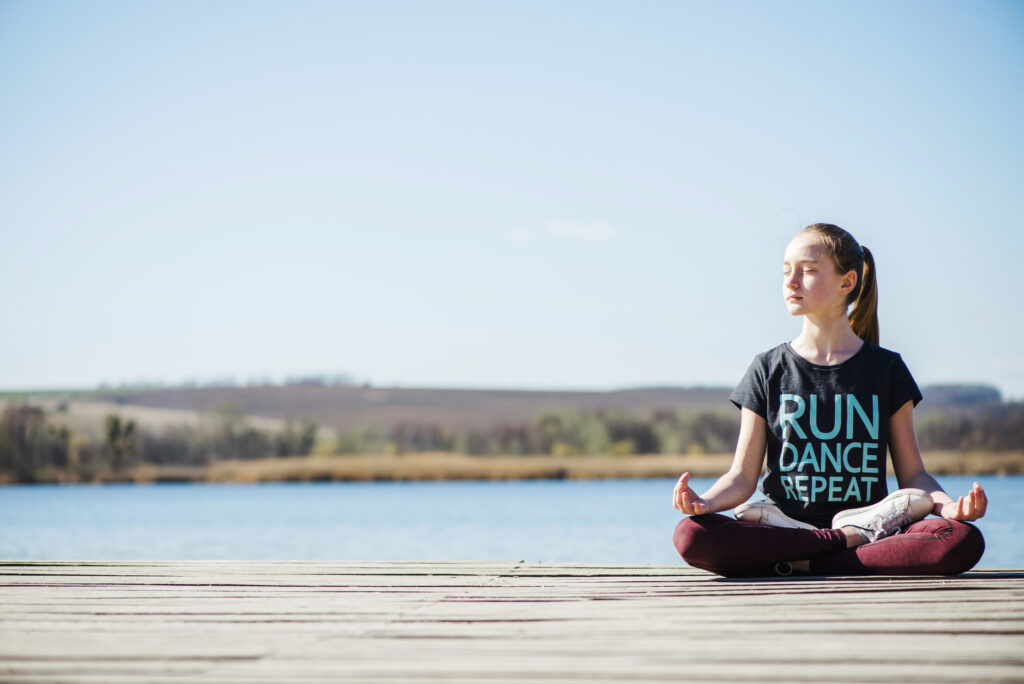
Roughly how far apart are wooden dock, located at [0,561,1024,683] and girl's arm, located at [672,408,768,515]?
0.24 meters

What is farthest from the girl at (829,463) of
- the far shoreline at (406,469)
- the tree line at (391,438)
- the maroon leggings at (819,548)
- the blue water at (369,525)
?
the far shoreline at (406,469)

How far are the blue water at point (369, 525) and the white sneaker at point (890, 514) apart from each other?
12536 millimetres

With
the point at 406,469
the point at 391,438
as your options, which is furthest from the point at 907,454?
the point at 406,469

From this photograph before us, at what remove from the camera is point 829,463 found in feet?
12.0

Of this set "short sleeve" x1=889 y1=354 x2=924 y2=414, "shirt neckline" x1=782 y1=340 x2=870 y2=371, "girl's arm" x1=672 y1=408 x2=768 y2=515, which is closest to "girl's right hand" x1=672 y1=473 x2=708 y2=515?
"girl's arm" x1=672 y1=408 x2=768 y2=515

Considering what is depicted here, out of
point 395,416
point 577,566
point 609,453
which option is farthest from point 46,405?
point 577,566

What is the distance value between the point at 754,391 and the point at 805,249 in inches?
21.9

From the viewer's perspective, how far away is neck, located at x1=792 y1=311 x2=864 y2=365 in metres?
3.87

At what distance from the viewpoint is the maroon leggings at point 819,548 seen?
3.30 meters

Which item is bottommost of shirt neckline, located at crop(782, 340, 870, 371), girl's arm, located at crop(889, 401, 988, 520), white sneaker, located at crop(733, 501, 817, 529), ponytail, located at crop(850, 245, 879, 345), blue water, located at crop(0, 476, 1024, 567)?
blue water, located at crop(0, 476, 1024, 567)

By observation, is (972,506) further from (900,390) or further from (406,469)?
(406,469)

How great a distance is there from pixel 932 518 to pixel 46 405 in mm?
46233

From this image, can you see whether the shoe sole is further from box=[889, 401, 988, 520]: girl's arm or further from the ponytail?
the ponytail

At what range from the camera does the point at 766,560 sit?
11.3 feet
